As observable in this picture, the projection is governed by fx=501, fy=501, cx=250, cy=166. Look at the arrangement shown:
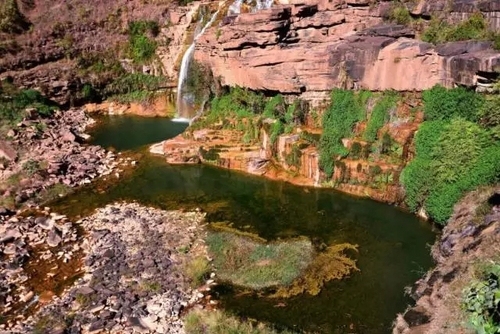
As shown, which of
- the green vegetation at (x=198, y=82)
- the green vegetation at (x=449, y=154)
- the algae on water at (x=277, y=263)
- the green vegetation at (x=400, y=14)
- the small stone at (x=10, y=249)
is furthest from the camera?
the green vegetation at (x=198, y=82)

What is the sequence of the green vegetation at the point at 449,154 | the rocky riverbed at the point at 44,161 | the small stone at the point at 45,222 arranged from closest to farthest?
the green vegetation at the point at 449,154 < the small stone at the point at 45,222 < the rocky riverbed at the point at 44,161

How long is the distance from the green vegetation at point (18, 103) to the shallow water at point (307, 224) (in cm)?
628

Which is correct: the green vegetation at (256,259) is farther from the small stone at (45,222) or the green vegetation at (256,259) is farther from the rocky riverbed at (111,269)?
the small stone at (45,222)

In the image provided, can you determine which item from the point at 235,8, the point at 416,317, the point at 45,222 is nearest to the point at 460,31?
the point at 235,8

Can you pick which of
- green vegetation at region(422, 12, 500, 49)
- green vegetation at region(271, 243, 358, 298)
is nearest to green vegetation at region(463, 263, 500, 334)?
green vegetation at region(271, 243, 358, 298)

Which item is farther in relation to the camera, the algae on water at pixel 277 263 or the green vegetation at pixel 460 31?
the green vegetation at pixel 460 31

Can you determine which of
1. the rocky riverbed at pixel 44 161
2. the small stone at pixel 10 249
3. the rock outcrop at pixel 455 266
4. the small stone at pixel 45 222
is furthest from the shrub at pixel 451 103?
the small stone at pixel 10 249

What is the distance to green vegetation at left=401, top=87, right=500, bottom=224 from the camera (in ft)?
72.4

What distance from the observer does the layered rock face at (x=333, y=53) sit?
2559cm

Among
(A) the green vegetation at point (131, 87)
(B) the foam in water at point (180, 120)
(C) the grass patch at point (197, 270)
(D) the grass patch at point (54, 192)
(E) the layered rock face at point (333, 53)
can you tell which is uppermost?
(E) the layered rock face at point (333, 53)

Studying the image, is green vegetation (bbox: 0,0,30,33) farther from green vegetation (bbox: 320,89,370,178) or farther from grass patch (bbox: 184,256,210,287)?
grass patch (bbox: 184,256,210,287)

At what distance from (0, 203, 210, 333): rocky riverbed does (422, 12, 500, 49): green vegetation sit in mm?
16956

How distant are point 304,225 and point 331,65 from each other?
34.2 feet

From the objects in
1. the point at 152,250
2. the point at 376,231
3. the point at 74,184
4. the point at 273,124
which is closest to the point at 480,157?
the point at 376,231
